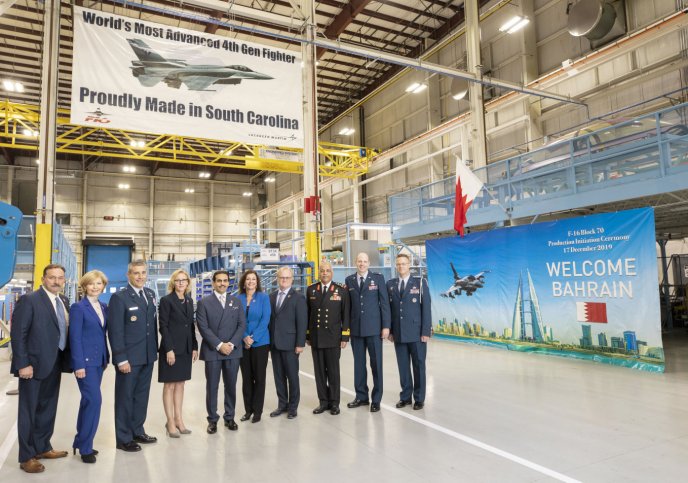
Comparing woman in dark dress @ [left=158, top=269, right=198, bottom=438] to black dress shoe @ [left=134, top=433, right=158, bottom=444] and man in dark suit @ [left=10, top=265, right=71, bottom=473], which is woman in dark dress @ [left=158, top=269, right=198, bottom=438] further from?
man in dark suit @ [left=10, top=265, right=71, bottom=473]

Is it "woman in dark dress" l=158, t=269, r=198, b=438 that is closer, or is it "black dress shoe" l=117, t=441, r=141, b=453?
"black dress shoe" l=117, t=441, r=141, b=453

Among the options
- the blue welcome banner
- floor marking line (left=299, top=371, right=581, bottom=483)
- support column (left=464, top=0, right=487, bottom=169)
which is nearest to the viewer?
floor marking line (left=299, top=371, right=581, bottom=483)

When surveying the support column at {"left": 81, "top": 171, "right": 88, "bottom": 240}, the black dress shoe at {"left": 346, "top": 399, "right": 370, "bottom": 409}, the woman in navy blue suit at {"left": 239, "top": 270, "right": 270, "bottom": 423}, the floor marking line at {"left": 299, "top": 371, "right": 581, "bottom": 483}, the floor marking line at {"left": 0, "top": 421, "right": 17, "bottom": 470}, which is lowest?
the floor marking line at {"left": 0, "top": 421, "right": 17, "bottom": 470}

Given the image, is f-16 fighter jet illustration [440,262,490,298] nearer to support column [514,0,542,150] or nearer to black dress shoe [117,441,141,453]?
support column [514,0,542,150]

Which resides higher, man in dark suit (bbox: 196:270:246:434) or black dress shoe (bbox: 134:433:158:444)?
man in dark suit (bbox: 196:270:246:434)

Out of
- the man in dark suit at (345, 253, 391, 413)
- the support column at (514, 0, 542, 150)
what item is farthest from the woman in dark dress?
the support column at (514, 0, 542, 150)

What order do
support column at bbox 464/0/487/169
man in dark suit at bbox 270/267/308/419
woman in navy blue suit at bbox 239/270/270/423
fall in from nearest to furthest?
woman in navy blue suit at bbox 239/270/270/423
man in dark suit at bbox 270/267/308/419
support column at bbox 464/0/487/169

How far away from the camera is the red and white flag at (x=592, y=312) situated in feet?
26.5

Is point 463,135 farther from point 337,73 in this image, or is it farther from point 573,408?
point 573,408

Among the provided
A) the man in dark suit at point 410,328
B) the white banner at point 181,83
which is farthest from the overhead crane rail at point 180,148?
the man in dark suit at point 410,328

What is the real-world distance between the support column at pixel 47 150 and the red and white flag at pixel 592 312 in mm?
9155

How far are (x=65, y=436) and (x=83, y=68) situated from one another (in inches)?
230

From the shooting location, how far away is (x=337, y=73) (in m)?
21.7

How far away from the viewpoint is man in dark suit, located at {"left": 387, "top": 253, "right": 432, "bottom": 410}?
5520 mm
